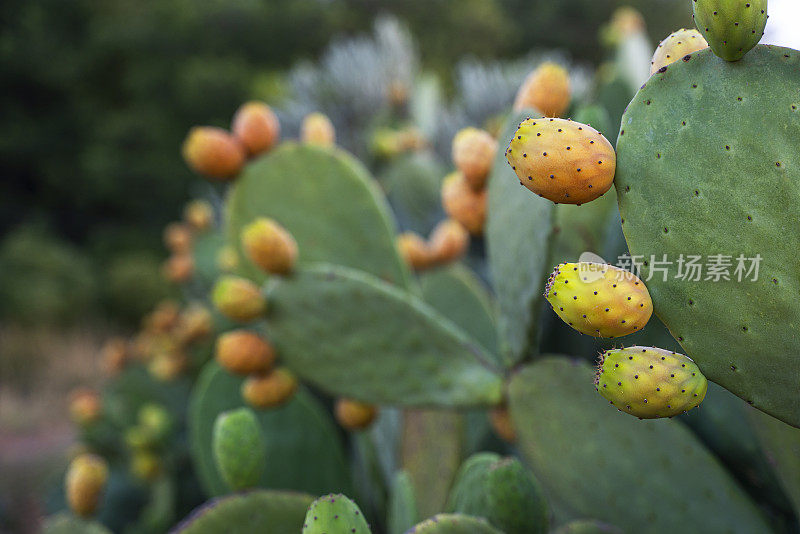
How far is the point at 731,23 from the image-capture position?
0.44 meters

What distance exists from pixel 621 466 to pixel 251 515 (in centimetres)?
41

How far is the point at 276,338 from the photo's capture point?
982 mm

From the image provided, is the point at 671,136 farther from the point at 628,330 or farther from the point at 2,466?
the point at 2,466

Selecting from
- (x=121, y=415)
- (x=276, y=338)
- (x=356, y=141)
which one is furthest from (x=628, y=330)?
(x=356, y=141)

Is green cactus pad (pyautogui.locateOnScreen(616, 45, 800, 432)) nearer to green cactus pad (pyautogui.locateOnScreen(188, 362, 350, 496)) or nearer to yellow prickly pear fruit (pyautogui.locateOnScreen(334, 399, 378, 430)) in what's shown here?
yellow prickly pear fruit (pyautogui.locateOnScreen(334, 399, 378, 430))

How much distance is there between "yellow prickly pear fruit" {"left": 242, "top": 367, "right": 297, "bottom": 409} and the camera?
975mm

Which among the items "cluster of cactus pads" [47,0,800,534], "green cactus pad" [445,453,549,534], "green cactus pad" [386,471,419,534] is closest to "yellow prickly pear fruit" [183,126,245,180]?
"cluster of cactus pads" [47,0,800,534]

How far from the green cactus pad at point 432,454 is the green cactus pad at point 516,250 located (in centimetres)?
30

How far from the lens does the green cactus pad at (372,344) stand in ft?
2.95

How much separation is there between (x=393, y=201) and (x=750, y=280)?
5.49ft

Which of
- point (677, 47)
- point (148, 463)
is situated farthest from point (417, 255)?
point (148, 463)

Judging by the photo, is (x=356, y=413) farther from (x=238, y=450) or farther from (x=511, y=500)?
(x=511, y=500)

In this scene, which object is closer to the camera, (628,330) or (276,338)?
(628,330)

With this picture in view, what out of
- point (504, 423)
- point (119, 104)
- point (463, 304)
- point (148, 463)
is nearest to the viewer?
point (504, 423)
